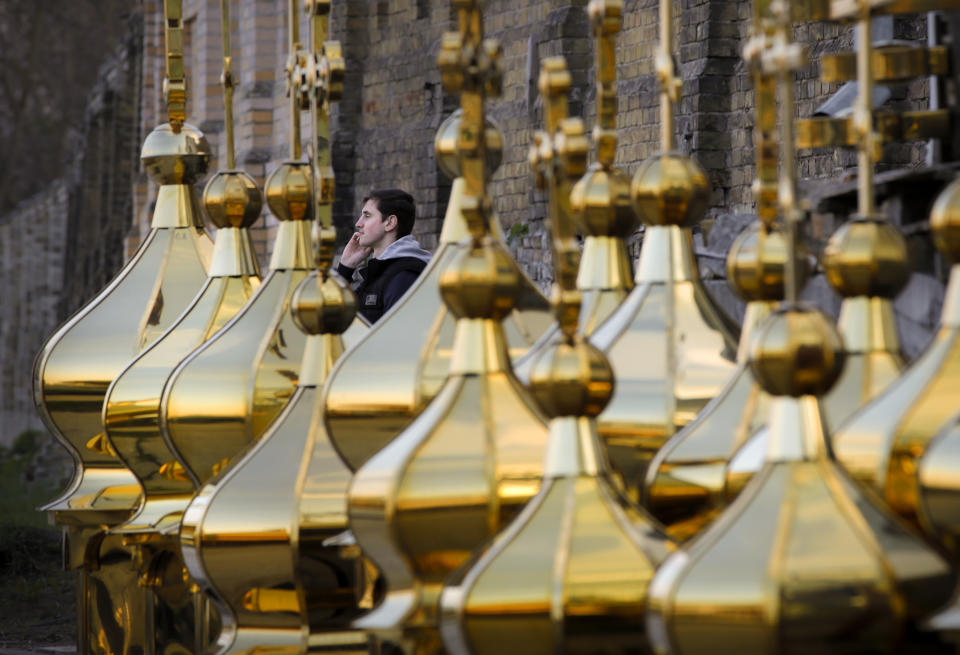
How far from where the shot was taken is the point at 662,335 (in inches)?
70.5

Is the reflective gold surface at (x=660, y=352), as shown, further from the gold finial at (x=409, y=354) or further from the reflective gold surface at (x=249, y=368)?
the reflective gold surface at (x=249, y=368)

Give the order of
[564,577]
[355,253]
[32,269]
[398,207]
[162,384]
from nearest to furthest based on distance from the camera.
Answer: [564,577]
[162,384]
[398,207]
[355,253]
[32,269]

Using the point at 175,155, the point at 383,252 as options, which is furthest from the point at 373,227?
the point at 175,155

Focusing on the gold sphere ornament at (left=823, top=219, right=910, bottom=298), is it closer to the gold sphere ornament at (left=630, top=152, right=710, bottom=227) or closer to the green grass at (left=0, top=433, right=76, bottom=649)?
the gold sphere ornament at (left=630, top=152, right=710, bottom=227)

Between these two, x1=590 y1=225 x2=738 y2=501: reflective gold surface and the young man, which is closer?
x1=590 y1=225 x2=738 y2=501: reflective gold surface

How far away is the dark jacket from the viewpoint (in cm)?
467

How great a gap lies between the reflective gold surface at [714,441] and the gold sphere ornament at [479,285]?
0.62ft

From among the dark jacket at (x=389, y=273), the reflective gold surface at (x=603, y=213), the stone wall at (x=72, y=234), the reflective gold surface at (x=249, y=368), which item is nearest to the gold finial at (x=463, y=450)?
the reflective gold surface at (x=603, y=213)

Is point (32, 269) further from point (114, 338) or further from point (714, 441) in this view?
point (714, 441)

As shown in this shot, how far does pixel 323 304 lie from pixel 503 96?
194 inches

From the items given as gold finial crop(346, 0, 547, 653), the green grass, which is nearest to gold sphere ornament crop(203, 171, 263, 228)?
gold finial crop(346, 0, 547, 653)

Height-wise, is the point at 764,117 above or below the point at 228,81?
below

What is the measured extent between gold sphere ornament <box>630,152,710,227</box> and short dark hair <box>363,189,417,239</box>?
11.3ft

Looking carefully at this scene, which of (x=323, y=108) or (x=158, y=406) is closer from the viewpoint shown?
(x=323, y=108)
